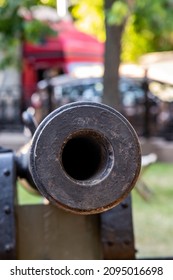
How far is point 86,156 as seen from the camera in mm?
2695

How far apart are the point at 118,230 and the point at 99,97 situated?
11.8m

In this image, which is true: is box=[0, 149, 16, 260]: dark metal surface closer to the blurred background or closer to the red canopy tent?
the blurred background

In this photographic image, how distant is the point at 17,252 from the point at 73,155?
0.80m

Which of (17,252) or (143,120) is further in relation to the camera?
(143,120)

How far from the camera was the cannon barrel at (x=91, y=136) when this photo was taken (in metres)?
2.31

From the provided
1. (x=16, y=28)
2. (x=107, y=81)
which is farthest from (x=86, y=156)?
(x=107, y=81)

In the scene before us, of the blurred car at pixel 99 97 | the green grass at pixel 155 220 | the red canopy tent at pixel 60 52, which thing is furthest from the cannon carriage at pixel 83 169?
the red canopy tent at pixel 60 52

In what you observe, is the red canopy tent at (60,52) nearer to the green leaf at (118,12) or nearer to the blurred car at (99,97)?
the blurred car at (99,97)

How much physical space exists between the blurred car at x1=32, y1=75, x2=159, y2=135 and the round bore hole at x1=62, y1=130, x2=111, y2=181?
11100 mm

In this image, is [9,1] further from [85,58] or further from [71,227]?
[85,58]

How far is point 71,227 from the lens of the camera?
3516 mm

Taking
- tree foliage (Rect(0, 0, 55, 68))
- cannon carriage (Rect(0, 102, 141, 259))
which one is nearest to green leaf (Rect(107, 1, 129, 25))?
tree foliage (Rect(0, 0, 55, 68))

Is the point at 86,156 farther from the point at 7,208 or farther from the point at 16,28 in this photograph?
the point at 16,28
